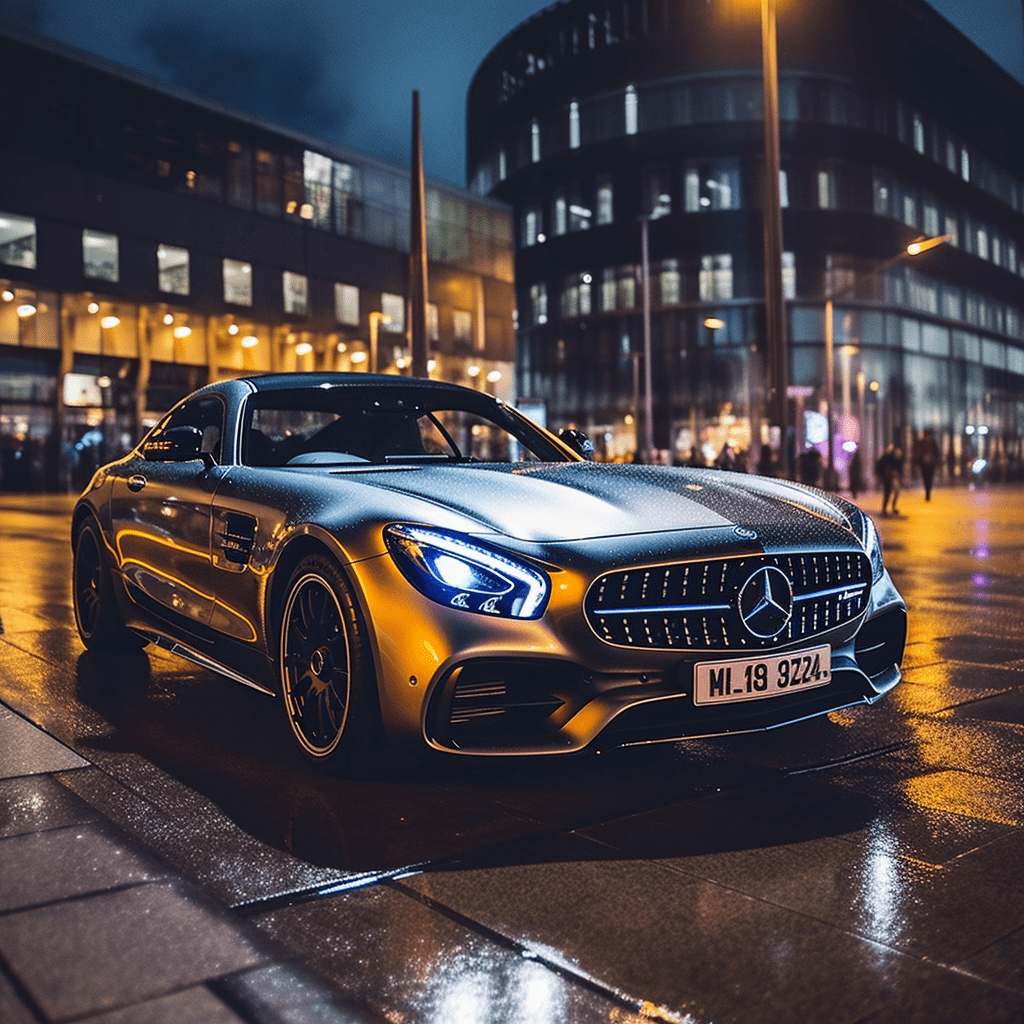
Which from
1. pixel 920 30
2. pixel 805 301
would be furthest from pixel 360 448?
pixel 920 30

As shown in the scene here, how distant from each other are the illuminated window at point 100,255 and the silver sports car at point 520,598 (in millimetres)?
35229

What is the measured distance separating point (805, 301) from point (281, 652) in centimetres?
5272

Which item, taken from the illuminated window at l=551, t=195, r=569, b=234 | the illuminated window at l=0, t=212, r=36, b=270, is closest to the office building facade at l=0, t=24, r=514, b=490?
the illuminated window at l=0, t=212, r=36, b=270

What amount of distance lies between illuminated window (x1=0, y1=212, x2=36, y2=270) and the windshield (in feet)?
111

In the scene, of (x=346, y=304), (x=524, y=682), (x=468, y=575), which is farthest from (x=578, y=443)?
(x=346, y=304)

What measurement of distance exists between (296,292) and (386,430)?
129 feet

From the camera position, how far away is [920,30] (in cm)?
5847

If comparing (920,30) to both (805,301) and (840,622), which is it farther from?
(840,622)

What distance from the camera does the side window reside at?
581 cm

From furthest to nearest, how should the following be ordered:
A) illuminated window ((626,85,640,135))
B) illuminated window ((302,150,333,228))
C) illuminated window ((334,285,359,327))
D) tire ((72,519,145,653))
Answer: illuminated window ((626,85,640,135)) < illuminated window ((334,285,359,327)) < illuminated window ((302,150,333,228)) < tire ((72,519,145,653))

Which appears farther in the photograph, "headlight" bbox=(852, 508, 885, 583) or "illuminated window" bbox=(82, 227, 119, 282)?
"illuminated window" bbox=(82, 227, 119, 282)

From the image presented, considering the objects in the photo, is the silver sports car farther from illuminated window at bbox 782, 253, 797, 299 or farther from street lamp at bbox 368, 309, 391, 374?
illuminated window at bbox 782, 253, 797, 299

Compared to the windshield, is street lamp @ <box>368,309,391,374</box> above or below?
above

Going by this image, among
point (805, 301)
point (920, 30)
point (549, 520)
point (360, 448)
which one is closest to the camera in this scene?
point (549, 520)
